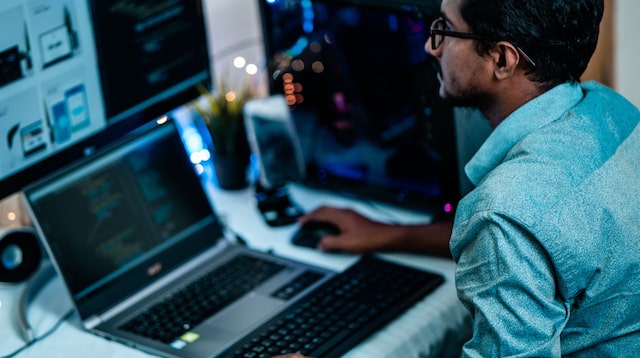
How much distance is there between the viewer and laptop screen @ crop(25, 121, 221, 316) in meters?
1.56

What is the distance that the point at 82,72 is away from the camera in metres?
1.63

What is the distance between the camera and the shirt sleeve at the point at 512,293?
3.92 ft

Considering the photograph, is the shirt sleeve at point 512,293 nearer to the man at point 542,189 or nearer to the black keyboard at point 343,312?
the man at point 542,189

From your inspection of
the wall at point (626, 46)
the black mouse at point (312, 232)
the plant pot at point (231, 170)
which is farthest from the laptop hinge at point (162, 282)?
the wall at point (626, 46)

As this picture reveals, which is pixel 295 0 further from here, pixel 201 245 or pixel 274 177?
pixel 201 245

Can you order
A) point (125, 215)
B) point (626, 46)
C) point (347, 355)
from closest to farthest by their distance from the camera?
point (347, 355) < point (125, 215) < point (626, 46)

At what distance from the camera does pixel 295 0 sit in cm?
190

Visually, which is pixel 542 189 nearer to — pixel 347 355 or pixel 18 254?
pixel 347 355

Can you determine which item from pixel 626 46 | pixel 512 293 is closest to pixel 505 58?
pixel 512 293

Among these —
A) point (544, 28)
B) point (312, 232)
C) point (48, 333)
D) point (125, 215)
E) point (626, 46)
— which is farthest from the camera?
point (626, 46)

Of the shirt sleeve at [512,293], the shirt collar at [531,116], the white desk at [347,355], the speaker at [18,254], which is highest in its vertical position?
the shirt collar at [531,116]

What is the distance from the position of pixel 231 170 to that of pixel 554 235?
0.92 m

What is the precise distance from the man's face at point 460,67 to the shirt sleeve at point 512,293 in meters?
0.26

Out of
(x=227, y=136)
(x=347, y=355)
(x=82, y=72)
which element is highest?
(x=82, y=72)
